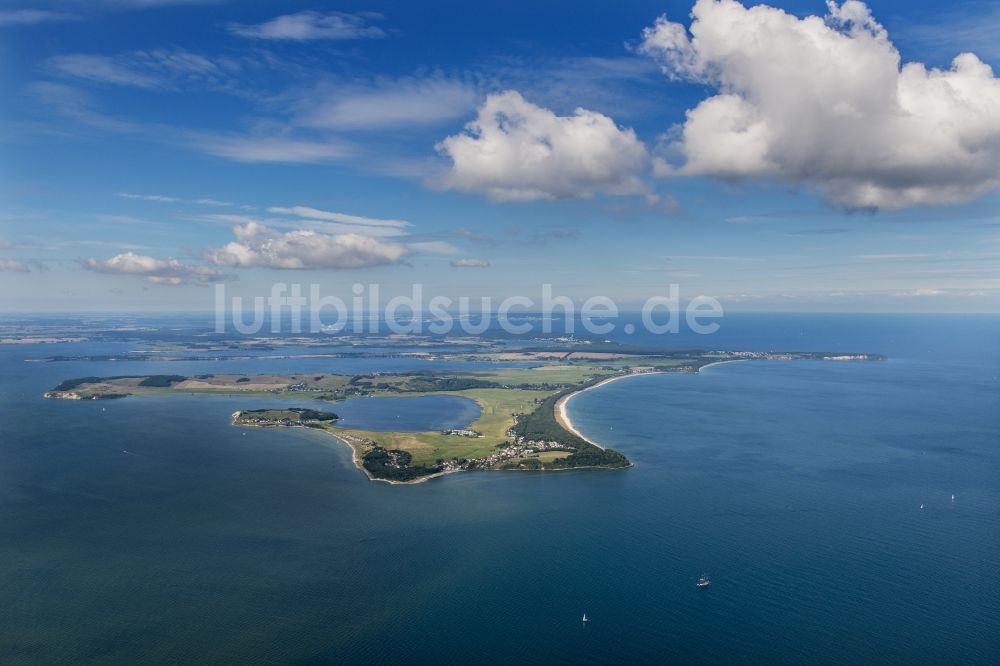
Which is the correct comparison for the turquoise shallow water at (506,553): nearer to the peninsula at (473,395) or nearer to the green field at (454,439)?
the peninsula at (473,395)

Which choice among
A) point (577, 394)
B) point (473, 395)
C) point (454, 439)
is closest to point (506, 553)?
point (454, 439)

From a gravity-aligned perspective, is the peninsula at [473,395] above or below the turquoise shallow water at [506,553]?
Result: above

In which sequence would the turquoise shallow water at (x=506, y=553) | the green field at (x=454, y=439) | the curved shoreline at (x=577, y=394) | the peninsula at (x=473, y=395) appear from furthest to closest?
1. the curved shoreline at (x=577, y=394)
2. the green field at (x=454, y=439)
3. the peninsula at (x=473, y=395)
4. the turquoise shallow water at (x=506, y=553)

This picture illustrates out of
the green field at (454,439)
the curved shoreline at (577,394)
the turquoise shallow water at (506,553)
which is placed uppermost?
the curved shoreline at (577,394)

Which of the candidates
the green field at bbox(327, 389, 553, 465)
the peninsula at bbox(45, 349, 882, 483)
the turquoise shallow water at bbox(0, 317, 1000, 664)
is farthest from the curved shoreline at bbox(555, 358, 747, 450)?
the green field at bbox(327, 389, 553, 465)

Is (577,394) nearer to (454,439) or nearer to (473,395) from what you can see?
(473,395)

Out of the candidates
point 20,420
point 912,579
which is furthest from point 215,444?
point 912,579

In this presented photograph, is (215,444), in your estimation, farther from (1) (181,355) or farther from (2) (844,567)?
(1) (181,355)

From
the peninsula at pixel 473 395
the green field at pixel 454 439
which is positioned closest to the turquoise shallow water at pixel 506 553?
the peninsula at pixel 473 395

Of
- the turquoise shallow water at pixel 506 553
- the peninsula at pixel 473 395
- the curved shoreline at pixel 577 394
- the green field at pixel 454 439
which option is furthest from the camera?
the curved shoreline at pixel 577 394
